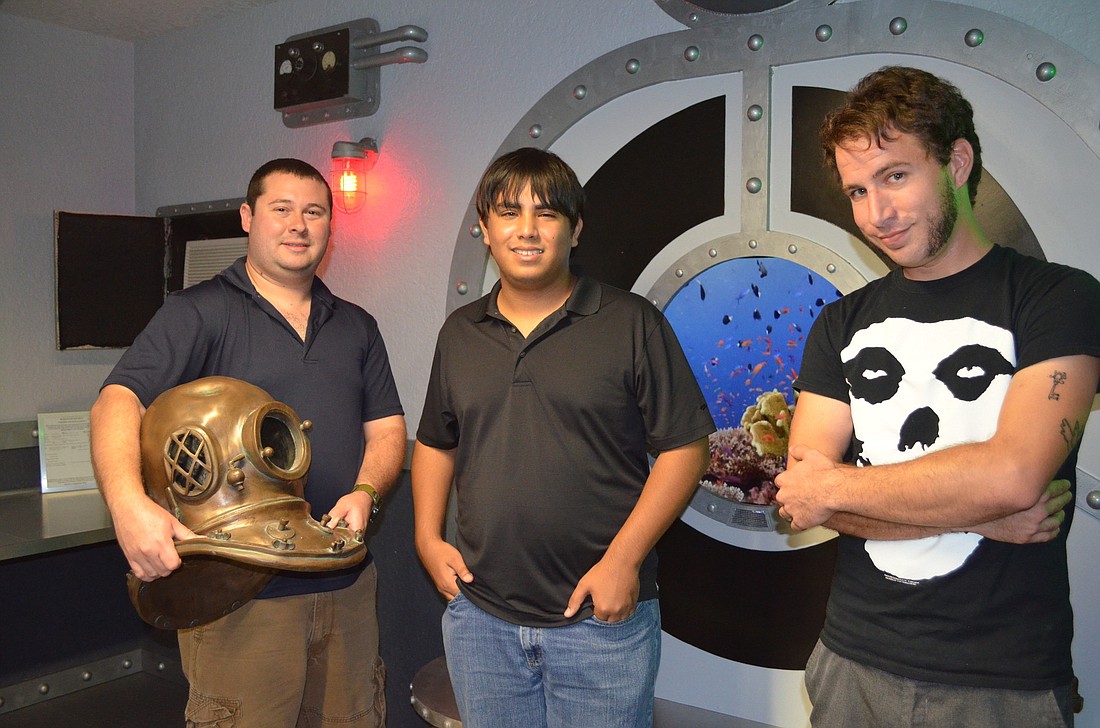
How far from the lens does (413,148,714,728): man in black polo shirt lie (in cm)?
175

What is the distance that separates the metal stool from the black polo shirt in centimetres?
67

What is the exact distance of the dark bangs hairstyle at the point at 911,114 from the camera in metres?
1.50

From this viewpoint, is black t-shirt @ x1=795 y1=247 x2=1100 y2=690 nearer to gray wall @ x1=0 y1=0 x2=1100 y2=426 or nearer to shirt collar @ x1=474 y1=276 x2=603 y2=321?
shirt collar @ x1=474 y1=276 x2=603 y2=321

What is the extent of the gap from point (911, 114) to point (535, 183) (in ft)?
2.31

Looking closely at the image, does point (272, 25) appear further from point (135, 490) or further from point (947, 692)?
point (947, 692)

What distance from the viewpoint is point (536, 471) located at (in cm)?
179

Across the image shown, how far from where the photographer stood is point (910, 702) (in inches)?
57.3

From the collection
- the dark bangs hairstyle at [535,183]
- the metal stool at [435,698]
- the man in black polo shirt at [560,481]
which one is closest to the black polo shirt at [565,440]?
the man in black polo shirt at [560,481]

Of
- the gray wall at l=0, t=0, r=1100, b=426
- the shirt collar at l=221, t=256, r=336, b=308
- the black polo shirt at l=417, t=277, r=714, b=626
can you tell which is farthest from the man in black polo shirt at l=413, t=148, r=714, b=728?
the gray wall at l=0, t=0, r=1100, b=426

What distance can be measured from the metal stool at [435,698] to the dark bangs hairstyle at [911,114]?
161 cm

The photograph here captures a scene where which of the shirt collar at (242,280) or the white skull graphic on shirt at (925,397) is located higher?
the shirt collar at (242,280)

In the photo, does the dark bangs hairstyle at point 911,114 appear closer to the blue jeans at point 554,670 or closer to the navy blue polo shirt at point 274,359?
the blue jeans at point 554,670

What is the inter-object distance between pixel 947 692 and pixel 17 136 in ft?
12.1

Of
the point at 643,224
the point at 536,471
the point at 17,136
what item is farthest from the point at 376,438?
the point at 17,136
